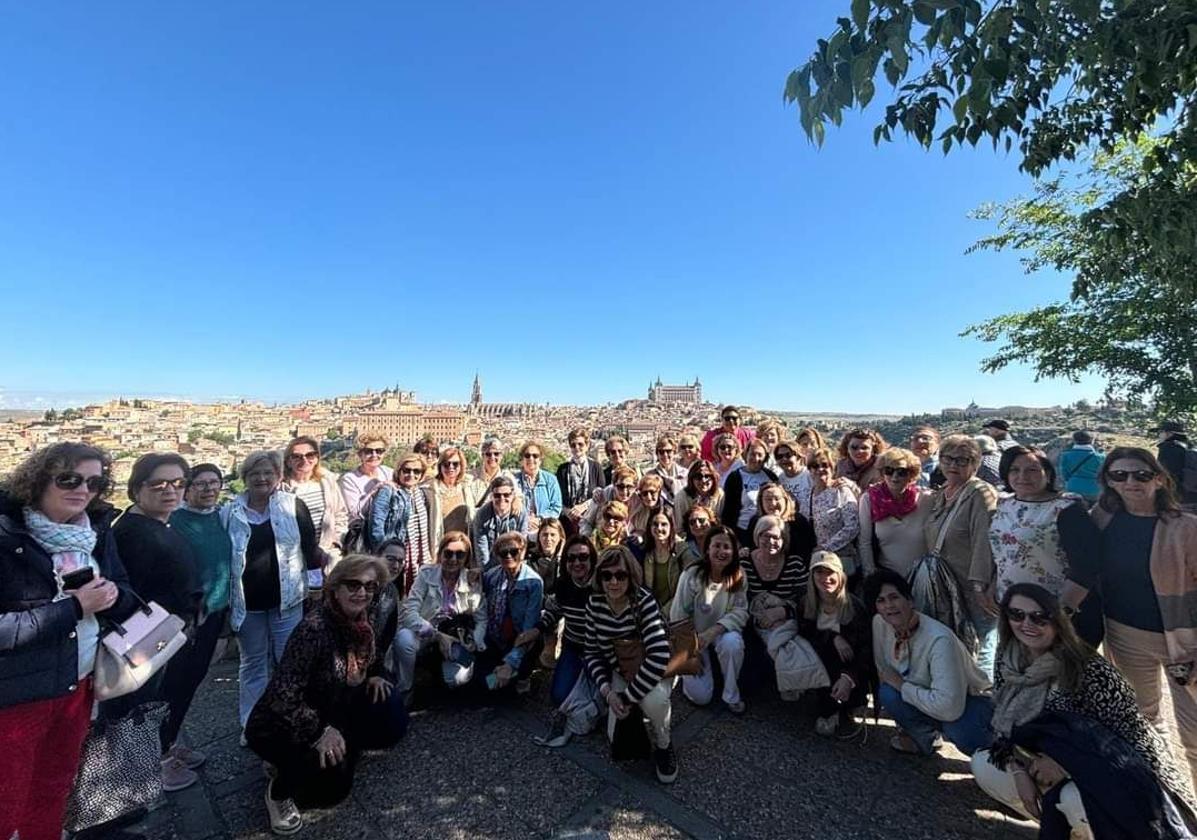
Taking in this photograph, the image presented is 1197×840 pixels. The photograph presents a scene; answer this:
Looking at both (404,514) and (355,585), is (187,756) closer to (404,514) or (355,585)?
(355,585)

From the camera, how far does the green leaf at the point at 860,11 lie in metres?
1.54

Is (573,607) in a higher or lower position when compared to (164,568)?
lower

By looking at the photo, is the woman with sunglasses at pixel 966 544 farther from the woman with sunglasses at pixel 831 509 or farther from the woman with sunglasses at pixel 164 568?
the woman with sunglasses at pixel 164 568

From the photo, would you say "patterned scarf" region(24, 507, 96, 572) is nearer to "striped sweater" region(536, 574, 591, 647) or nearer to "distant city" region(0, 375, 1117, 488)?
"distant city" region(0, 375, 1117, 488)

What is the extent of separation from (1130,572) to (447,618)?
4.26 m

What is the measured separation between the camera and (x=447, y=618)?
3.65 meters

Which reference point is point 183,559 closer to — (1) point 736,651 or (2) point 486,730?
(2) point 486,730

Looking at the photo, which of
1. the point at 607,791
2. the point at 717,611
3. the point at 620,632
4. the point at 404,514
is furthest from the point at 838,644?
the point at 404,514

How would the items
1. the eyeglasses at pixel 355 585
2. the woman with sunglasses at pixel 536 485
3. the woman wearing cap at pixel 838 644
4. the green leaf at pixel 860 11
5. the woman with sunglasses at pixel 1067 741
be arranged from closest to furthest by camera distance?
the green leaf at pixel 860 11 < the woman with sunglasses at pixel 1067 741 < the eyeglasses at pixel 355 585 < the woman wearing cap at pixel 838 644 < the woman with sunglasses at pixel 536 485

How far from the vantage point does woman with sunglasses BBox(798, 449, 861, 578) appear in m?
3.71

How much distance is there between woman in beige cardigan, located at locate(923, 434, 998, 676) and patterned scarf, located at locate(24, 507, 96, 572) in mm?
4872

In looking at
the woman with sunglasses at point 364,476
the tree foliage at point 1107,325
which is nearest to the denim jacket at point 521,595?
the woman with sunglasses at point 364,476

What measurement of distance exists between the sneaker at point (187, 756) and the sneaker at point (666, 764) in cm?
276

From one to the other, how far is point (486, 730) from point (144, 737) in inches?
72.1
